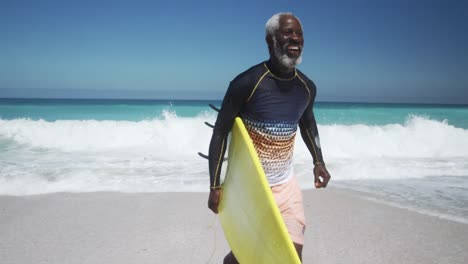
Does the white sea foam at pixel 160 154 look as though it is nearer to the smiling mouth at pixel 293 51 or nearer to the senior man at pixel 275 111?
the senior man at pixel 275 111

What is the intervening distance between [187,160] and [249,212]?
7.55 m

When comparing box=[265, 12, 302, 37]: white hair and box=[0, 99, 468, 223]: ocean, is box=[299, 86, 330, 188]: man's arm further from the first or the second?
box=[0, 99, 468, 223]: ocean

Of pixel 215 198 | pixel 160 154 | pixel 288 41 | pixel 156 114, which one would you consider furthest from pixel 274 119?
pixel 156 114

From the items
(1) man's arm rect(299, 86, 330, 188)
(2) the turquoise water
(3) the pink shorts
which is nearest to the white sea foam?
(1) man's arm rect(299, 86, 330, 188)

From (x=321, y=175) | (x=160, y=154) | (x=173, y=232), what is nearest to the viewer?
(x=321, y=175)

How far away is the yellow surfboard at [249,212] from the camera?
1.73 meters

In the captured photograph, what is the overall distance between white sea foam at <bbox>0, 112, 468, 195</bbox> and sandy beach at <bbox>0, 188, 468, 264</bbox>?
93 centimetres

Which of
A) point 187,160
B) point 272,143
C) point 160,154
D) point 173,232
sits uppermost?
point 272,143

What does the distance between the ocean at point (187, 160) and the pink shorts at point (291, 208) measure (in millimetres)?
3519

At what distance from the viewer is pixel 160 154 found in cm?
1065

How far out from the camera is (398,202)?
550cm

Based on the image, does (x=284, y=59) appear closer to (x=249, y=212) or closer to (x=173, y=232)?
(x=249, y=212)

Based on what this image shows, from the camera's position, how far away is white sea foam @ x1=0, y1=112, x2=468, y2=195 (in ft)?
21.4

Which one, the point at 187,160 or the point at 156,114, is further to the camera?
the point at 156,114
